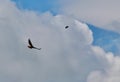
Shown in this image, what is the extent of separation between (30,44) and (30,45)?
16.7 inches

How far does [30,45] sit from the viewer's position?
82.7 meters

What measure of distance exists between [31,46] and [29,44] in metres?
2.00

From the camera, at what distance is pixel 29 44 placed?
273 ft

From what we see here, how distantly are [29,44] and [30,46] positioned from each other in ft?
5.11

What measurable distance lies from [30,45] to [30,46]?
91cm

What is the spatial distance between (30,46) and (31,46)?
557mm

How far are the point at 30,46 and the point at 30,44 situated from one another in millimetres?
1203

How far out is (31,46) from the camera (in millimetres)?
81562

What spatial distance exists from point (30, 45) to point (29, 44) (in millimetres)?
734

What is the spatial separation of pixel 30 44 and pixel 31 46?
155cm

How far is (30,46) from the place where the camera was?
81875mm

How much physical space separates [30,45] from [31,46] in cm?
132

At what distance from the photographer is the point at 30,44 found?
82750mm
